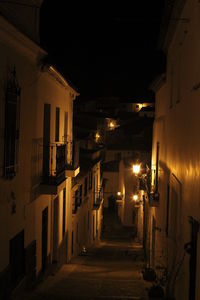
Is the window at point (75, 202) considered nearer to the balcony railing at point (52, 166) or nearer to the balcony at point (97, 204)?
the balcony railing at point (52, 166)

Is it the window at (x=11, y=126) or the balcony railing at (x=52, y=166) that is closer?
the window at (x=11, y=126)

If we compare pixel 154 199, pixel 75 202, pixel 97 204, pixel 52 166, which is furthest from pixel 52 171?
pixel 97 204

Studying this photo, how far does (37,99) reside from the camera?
10406 mm

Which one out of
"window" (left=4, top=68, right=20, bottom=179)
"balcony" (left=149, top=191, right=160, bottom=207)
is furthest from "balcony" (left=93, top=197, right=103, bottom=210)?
"window" (left=4, top=68, right=20, bottom=179)

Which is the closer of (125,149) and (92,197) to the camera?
(92,197)

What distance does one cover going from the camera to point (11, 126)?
816cm

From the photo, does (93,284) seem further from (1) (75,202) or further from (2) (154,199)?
(1) (75,202)

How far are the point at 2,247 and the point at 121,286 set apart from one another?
4.02 m

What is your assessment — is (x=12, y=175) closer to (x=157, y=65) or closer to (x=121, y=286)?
(x=121, y=286)

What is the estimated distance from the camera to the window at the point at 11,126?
7805 mm

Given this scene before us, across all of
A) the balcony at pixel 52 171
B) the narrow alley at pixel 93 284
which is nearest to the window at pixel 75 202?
the narrow alley at pixel 93 284

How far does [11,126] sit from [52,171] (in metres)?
4.13

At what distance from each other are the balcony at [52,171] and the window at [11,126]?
263cm

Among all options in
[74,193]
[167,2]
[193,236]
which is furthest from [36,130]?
[74,193]
